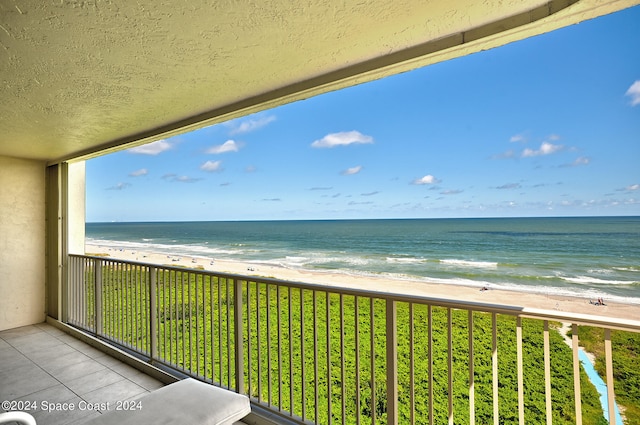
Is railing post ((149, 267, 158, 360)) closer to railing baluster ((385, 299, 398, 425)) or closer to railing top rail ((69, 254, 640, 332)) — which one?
railing top rail ((69, 254, 640, 332))

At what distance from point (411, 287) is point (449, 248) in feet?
29.1

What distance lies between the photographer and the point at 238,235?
31578 mm

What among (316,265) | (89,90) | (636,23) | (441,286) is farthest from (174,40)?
(636,23)

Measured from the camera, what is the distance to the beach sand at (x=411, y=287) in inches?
474

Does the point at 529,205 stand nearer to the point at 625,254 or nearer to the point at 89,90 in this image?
the point at 625,254

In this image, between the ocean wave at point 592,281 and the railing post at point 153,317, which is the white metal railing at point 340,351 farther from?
the ocean wave at point 592,281

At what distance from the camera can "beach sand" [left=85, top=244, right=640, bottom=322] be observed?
12.0m

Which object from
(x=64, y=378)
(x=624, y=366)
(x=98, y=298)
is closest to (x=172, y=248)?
(x=98, y=298)

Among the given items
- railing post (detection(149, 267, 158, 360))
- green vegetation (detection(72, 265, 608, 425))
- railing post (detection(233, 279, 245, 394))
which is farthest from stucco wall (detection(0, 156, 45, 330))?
railing post (detection(233, 279, 245, 394))

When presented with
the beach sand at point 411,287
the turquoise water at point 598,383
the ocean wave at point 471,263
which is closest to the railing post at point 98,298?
the beach sand at point 411,287

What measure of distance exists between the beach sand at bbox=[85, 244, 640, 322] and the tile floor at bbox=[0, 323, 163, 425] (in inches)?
197

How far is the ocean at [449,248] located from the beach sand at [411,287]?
82cm

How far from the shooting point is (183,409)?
1257mm

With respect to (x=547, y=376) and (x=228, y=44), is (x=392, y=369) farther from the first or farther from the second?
(x=228, y=44)
